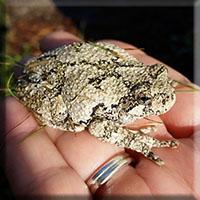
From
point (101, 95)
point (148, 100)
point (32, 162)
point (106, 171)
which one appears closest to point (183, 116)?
point (148, 100)

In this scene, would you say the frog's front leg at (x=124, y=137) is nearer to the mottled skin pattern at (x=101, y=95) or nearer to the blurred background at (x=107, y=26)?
the mottled skin pattern at (x=101, y=95)

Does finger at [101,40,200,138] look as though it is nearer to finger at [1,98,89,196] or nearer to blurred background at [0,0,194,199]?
finger at [1,98,89,196]

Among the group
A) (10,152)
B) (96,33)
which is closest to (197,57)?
(96,33)

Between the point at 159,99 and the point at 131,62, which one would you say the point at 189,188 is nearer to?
the point at 159,99

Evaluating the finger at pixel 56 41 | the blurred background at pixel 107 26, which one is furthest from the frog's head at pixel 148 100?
the blurred background at pixel 107 26

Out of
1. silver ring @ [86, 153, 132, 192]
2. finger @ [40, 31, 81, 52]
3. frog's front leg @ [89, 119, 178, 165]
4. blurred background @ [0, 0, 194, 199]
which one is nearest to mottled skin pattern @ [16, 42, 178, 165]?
frog's front leg @ [89, 119, 178, 165]
